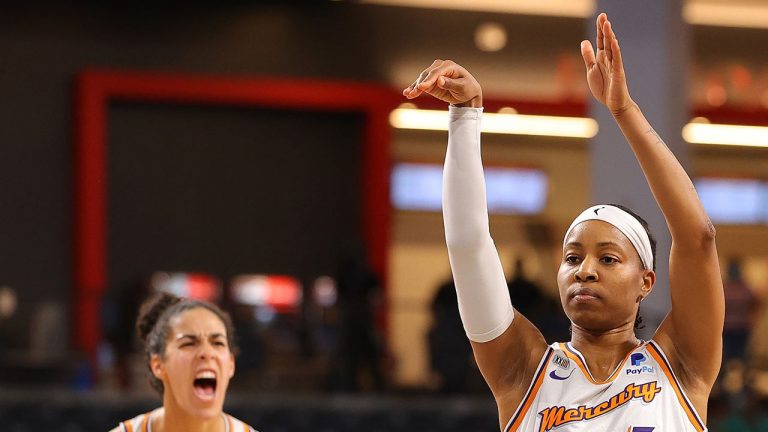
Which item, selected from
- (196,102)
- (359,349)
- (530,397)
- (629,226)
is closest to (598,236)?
(629,226)

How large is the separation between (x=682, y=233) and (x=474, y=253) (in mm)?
405

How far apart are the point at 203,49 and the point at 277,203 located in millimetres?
1686

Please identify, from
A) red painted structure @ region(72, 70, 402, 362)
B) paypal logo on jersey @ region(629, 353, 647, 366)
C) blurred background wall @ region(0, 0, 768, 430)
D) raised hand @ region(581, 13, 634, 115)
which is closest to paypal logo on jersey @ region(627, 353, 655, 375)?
paypal logo on jersey @ region(629, 353, 647, 366)

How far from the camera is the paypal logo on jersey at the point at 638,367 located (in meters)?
2.56

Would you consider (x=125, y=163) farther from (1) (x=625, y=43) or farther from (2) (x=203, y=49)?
(1) (x=625, y=43)

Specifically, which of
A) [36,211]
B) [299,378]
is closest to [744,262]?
[299,378]

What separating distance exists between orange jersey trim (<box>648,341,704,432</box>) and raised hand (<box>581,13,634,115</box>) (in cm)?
48

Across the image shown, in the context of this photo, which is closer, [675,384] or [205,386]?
[675,384]

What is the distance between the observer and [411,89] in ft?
8.13

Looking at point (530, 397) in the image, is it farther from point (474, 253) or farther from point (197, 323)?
point (197, 323)

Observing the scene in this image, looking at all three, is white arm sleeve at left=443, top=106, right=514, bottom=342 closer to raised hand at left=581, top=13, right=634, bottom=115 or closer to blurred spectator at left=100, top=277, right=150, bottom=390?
raised hand at left=581, top=13, right=634, bottom=115

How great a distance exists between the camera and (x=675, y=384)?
2.55m

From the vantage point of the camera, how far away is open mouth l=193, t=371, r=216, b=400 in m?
3.71

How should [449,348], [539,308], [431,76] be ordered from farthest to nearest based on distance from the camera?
1. [449,348]
2. [539,308]
3. [431,76]
